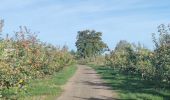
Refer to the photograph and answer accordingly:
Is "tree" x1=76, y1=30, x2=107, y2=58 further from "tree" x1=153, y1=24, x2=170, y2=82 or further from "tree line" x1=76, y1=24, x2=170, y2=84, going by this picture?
"tree" x1=153, y1=24, x2=170, y2=82

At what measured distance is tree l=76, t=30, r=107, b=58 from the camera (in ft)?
368

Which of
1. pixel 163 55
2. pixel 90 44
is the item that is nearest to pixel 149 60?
pixel 163 55

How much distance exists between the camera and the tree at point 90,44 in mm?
112250

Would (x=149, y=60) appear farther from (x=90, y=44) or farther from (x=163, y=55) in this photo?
(x=90, y=44)

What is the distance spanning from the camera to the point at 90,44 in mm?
112750

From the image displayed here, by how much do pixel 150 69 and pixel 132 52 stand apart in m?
13.0

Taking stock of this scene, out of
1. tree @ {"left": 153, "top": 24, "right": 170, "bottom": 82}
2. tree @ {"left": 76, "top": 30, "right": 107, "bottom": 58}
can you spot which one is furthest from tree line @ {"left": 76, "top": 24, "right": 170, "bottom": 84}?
tree @ {"left": 76, "top": 30, "right": 107, "bottom": 58}

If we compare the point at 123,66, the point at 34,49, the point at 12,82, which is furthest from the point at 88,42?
the point at 12,82

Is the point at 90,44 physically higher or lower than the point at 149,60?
higher

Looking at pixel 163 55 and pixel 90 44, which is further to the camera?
pixel 90 44

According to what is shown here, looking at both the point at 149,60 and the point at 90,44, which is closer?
the point at 149,60

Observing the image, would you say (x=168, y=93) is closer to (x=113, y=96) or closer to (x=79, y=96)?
(x=113, y=96)

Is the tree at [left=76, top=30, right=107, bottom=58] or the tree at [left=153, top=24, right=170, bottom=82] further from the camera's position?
the tree at [left=76, top=30, right=107, bottom=58]

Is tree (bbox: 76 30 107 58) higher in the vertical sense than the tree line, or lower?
higher
